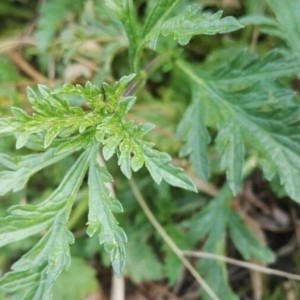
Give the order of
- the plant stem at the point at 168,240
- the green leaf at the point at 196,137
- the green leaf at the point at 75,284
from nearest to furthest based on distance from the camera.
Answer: the green leaf at the point at 196,137, the plant stem at the point at 168,240, the green leaf at the point at 75,284

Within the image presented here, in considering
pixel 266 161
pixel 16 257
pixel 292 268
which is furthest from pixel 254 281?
pixel 16 257

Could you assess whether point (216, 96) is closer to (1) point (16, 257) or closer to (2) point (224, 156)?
(2) point (224, 156)

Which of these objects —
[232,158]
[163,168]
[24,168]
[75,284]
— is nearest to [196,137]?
[232,158]

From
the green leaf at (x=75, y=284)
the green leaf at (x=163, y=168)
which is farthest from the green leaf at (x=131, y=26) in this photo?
the green leaf at (x=75, y=284)

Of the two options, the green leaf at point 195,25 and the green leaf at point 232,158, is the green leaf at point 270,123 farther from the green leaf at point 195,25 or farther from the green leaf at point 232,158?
the green leaf at point 195,25

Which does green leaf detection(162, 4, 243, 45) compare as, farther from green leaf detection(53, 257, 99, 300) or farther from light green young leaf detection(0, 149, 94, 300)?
green leaf detection(53, 257, 99, 300)

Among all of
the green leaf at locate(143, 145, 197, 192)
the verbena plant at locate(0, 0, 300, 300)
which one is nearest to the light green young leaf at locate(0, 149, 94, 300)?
the verbena plant at locate(0, 0, 300, 300)
